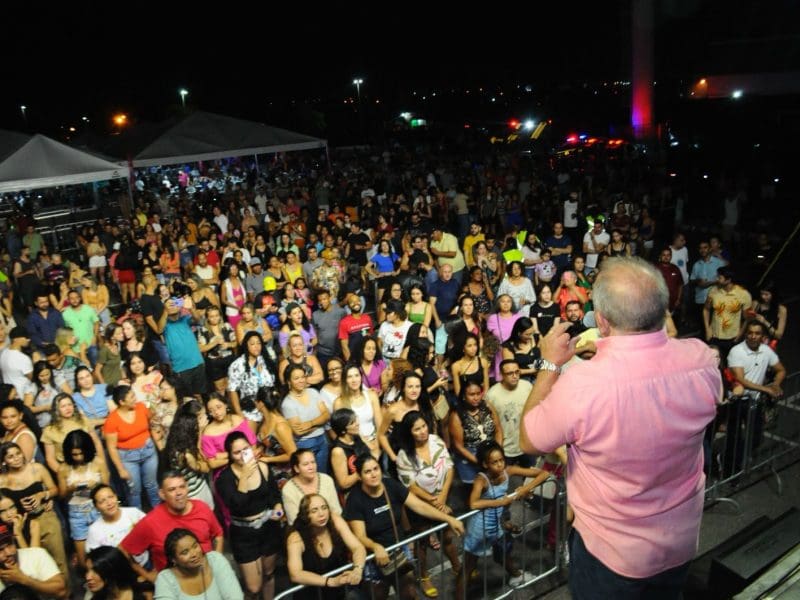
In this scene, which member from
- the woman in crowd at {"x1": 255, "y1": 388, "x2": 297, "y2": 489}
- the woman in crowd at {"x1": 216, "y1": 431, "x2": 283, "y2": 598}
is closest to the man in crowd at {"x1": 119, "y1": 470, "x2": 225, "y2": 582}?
the woman in crowd at {"x1": 216, "y1": 431, "x2": 283, "y2": 598}

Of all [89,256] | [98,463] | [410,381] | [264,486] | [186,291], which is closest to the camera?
[264,486]

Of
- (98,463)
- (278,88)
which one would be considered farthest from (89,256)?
(278,88)

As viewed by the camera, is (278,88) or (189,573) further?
(278,88)

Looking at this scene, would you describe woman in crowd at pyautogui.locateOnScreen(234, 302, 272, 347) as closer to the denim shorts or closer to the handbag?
the denim shorts

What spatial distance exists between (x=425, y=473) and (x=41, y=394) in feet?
13.2

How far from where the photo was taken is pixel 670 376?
1.86 m

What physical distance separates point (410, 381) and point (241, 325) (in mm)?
2668

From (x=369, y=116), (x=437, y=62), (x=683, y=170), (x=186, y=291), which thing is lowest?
(x=186, y=291)

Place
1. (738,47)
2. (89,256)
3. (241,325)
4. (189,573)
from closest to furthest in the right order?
(189,573)
(241,325)
(89,256)
(738,47)

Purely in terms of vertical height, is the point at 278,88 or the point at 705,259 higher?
the point at 278,88

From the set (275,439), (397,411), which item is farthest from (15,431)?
(397,411)

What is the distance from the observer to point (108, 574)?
12.9ft

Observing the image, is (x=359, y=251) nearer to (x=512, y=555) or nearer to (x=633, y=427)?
(x=512, y=555)

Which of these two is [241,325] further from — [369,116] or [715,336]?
[369,116]
